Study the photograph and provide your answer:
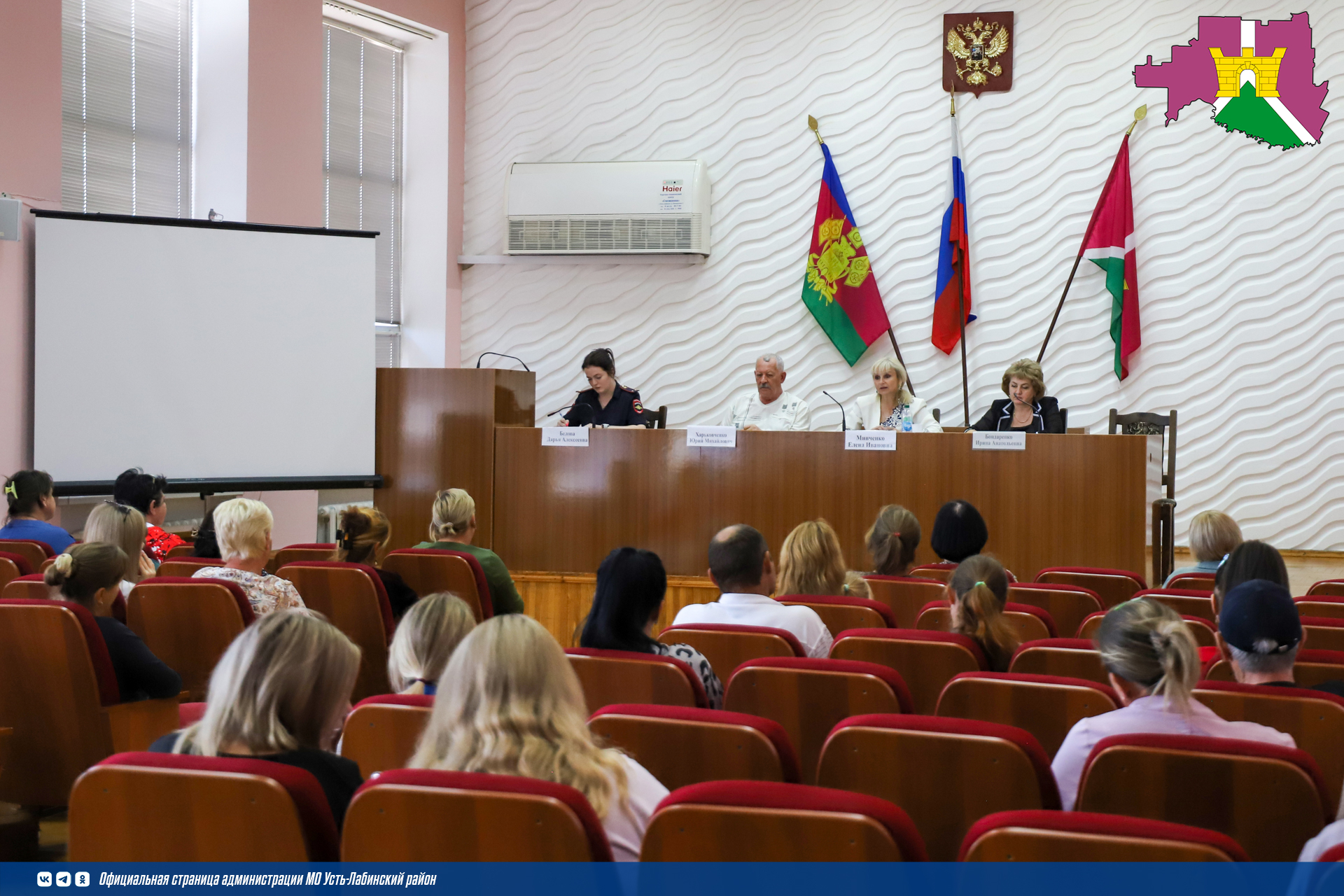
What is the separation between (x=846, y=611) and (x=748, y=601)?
282mm

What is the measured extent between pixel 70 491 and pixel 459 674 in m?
4.70

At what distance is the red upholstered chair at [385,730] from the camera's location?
1.93 meters

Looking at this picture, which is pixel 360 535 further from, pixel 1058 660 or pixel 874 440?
pixel 874 440

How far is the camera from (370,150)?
838 cm

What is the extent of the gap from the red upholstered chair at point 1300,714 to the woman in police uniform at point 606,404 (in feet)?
14.6

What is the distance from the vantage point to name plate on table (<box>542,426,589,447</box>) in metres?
5.83

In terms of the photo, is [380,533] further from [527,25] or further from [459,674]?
[527,25]

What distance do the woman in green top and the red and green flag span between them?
168 inches

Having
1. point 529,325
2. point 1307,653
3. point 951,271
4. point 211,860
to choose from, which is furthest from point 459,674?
point 529,325

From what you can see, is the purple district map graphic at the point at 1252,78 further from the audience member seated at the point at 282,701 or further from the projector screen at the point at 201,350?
the audience member seated at the point at 282,701

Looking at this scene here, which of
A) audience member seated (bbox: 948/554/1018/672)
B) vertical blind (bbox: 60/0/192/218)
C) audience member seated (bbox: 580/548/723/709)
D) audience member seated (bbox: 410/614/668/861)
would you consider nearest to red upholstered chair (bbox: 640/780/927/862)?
audience member seated (bbox: 410/614/668/861)

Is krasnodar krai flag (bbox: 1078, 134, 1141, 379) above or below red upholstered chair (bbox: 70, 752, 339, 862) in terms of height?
above

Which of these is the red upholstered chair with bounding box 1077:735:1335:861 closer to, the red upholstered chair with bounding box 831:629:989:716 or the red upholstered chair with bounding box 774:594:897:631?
the red upholstered chair with bounding box 831:629:989:716

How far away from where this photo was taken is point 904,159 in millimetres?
7922
